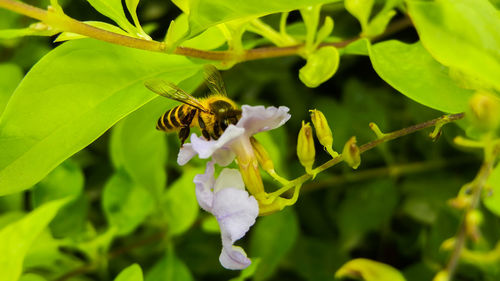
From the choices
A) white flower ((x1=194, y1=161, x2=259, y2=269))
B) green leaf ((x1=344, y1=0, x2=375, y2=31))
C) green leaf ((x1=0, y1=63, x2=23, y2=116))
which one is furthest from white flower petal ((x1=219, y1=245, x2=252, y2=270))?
green leaf ((x1=0, y1=63, x2=23, y2=116))

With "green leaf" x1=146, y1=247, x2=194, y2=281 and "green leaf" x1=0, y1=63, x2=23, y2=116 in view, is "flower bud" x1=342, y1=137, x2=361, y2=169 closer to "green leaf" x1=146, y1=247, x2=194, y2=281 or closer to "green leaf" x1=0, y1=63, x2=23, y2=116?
"green leaf" x1=146, y1=247, x2=194, y2=281

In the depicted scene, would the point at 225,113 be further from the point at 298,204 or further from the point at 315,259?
the point at 298,204

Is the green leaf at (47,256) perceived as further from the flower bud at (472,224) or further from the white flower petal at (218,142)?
the flower bud at (472,224)

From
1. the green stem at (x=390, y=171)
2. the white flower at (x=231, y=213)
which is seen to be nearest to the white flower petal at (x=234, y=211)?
the white flower at (x=231, y=213)

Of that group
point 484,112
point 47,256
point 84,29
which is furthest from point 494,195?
point 47,256

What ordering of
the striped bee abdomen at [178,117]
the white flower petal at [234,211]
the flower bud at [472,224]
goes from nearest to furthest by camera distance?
the flower bud at [472,224], the white flower petal at [234,211], the striped bee abdomen at [178,117]
